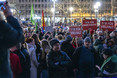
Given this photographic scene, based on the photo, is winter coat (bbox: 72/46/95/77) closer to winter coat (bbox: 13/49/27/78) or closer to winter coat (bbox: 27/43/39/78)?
winter coat (bbox: 27/43/39/78)

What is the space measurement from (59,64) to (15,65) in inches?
37.0

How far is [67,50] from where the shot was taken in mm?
6539

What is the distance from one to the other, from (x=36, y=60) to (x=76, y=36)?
4527 mm

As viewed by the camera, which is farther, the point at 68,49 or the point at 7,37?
the point at 68,49

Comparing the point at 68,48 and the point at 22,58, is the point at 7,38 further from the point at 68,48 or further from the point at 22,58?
the point at 68,48

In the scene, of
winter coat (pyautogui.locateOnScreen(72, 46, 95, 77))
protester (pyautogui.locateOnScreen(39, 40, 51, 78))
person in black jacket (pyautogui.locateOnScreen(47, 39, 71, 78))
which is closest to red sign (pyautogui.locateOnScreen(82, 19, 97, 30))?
protester (pyautogui.locateOnScreen(39, 40, 51, 78))

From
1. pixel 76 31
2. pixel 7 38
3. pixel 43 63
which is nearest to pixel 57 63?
pixel 43 63

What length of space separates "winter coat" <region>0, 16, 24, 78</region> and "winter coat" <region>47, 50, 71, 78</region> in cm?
285

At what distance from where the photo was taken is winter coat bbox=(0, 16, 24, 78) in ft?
5.87

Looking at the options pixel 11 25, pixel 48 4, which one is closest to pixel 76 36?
pixel 11 25

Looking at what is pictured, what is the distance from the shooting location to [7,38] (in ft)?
5.95

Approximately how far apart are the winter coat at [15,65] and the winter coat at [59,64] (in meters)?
0.66

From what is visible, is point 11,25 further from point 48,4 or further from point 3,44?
point 48,4

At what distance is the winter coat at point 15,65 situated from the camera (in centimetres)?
443
